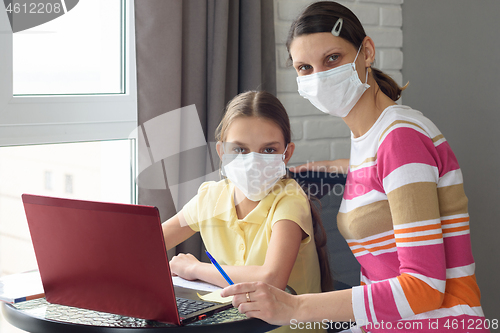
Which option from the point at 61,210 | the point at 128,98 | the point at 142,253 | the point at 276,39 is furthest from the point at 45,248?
the point at 276,39

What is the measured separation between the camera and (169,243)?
51.4 inches

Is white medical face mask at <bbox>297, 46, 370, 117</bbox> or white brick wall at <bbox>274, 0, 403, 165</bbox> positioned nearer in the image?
white medical face mask at <bbox>297, 46, 370, 117</bbox>

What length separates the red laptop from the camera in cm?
73

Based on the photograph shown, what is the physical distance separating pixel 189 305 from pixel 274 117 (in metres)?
0.56

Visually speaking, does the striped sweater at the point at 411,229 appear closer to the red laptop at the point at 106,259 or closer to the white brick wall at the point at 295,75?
the red laptop at the point at 106,259

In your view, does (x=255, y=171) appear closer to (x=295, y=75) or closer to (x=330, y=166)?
(x=330, y=166)

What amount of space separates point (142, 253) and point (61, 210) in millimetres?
163

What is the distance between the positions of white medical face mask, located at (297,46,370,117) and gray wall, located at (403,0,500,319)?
2.89 ft

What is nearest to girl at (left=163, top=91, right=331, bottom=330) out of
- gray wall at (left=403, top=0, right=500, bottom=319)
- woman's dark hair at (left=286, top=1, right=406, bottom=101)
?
woman's dark hair at (left=286, top=1, right=406, bottom=101)

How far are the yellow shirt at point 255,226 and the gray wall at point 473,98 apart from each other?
865 mm

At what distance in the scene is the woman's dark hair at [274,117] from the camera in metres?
1.22

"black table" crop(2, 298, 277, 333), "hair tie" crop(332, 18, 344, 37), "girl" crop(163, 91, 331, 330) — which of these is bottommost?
A: "black table" crop(2, 298, 277, 333)

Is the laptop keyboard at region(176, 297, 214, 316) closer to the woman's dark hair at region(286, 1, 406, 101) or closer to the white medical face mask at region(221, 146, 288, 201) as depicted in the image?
the white medical face mask at region(221, 146, 288, 201)

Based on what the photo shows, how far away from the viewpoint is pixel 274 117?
4.01 ft
